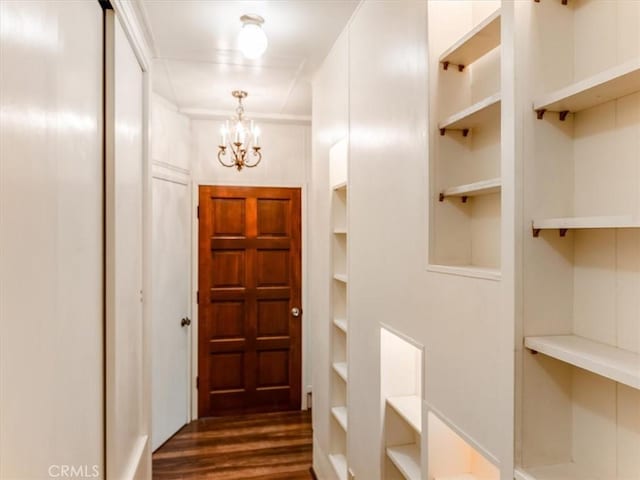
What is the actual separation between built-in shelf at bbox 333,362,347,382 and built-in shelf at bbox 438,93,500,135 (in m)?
1.61

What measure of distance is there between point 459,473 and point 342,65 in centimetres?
208

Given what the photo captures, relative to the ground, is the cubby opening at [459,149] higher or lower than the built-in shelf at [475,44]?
lower

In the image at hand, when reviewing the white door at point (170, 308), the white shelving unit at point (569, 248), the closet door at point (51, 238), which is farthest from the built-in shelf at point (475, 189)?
the white door at point (170, 308)

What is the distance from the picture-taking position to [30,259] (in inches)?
39.4

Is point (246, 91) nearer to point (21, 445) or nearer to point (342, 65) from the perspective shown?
point (342, 65)

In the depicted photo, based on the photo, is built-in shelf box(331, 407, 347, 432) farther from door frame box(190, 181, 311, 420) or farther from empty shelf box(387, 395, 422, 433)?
door frame box(190, 181, 311, 420)

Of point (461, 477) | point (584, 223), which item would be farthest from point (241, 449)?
point (584, 223)

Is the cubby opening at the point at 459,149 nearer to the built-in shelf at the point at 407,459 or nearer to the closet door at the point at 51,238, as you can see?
the built-in shelf at the point at 407,459

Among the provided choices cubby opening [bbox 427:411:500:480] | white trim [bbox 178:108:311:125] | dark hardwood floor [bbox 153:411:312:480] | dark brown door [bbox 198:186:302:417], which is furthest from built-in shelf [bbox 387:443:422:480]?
white trim [bbox 178:108:311:125]

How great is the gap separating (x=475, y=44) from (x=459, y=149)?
33cm

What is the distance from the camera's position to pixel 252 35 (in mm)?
2236

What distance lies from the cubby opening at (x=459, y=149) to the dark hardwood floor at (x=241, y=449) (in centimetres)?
233

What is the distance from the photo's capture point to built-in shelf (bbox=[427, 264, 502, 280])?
1.14 meters

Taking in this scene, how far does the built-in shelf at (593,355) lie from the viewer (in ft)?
2.60
